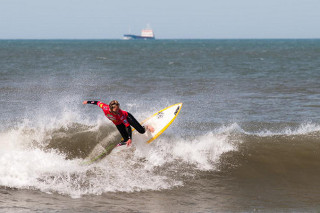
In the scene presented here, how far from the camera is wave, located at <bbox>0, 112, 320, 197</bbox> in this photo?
8.25m

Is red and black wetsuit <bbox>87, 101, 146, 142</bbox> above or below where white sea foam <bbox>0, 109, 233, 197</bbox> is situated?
above

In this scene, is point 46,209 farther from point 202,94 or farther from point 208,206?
point 202,94

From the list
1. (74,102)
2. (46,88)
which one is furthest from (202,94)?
(46,88)

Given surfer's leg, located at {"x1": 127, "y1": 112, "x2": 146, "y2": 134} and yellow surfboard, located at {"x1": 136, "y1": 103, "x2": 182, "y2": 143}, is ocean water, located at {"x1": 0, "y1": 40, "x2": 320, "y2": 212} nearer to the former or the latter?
yellow surfboard, located at {"x1": 136, "y1": 103, "x2": 182, "y2": 143}

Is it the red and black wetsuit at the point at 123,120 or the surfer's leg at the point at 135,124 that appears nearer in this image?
the red and black wetsuit at the point at 123,120

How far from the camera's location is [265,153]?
34.0 feet

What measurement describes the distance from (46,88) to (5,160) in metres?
12.4

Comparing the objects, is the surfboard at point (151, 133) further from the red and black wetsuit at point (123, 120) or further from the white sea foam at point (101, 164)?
the red and black wetsuit at point (123, 120)

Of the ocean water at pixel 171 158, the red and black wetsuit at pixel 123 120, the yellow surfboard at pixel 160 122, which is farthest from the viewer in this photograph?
the yellow surfboard at pixel 160 122

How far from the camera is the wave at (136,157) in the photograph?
8.25 metres

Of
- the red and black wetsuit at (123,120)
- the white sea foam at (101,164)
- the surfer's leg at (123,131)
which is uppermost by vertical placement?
the red and black wetsuit at (123,120)

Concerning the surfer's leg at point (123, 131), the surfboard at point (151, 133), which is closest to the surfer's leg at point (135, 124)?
the surfer's leg at point (123, 131)

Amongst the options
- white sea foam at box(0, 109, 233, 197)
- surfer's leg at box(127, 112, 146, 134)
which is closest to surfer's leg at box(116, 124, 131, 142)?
surfer's leg at box(127, 112, 146, 134)

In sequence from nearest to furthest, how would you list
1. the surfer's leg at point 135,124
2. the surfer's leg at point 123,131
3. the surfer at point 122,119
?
the surfer at point 122,119
the surfer's leg at point 135,124
the surfer's leg at point 123,131
